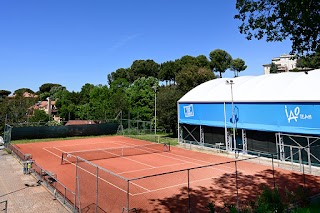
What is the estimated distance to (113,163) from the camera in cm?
2489

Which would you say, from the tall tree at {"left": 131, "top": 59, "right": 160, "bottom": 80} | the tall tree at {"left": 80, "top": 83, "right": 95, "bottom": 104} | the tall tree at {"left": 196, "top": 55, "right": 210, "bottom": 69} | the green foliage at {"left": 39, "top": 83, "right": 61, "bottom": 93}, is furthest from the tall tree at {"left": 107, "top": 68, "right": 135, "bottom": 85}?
the green foliage at {"left": 39, "top": 83, "right": 61, "bottom": 93}

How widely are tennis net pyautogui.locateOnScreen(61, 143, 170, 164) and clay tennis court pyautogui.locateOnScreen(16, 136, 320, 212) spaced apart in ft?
4.05

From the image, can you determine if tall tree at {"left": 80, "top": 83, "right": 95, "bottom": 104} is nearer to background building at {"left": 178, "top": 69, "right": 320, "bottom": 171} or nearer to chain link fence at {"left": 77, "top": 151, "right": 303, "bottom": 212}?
background building at {"left": 178, "top": 69, "right": 320, "bottom": 171}

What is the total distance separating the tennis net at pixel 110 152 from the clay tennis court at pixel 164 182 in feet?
4.05

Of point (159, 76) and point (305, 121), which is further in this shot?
point (159, 76)

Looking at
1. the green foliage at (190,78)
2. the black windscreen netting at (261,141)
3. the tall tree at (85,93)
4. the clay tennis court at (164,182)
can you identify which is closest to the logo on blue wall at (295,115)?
the black windscreen netting at (261,141)

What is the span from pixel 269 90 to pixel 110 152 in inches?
725

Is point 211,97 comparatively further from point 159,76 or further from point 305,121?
point 159,76

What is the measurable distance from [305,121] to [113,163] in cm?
1719

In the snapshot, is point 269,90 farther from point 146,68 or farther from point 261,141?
point 146,68

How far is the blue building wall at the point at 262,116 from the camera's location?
72.6 ft

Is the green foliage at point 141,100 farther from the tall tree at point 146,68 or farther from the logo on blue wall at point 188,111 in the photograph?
the tall tree at point 146,68

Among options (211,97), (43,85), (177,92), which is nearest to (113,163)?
(211,97)

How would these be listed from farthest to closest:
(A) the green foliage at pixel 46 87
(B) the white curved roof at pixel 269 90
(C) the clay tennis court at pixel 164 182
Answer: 1. (A) the green foliage at pixel 46 87
2. (B) the white curved roof at pixel 269 90
3. (C) the clay tennis court at pixel 164 182
